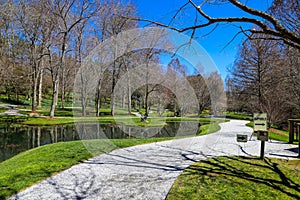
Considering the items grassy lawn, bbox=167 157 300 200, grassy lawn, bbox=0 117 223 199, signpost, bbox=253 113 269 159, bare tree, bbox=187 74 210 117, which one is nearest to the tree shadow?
grassy lawn, bbox=167 157 300 200

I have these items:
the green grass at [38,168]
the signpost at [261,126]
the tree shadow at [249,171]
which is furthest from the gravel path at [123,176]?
the signpost at [261,126]

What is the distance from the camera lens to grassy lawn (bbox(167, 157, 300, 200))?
329cm

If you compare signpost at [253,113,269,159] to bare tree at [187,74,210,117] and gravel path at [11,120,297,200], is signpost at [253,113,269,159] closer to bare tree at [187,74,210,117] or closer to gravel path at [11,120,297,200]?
gravel path at [11,120,297,200]

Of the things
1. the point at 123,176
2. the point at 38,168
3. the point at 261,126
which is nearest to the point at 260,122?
the point at 261,126

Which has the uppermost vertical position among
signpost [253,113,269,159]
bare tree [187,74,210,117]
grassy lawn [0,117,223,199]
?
bare tree [187,74,210,117]

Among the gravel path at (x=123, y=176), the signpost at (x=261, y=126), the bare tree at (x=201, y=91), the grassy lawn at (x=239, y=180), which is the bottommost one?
the gravel path at (x=123, y=176)

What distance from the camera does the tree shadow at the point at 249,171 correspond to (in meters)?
3.59

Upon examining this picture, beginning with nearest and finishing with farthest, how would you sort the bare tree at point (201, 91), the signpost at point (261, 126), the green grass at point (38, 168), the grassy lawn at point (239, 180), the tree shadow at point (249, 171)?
the grassy lawn at point (239, 180) → the tree shadow at point (249, 171) → the green grass at point (38, 168) → the signpost at point (261, 126) → the bare tree at point (201, 91)

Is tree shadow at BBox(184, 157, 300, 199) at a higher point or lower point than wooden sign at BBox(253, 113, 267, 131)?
lower

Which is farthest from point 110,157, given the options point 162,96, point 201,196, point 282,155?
point 162,96

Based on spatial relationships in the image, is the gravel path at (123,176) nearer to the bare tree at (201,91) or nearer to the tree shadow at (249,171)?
the tree shadow at (249,171)

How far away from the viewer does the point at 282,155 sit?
19.5ft

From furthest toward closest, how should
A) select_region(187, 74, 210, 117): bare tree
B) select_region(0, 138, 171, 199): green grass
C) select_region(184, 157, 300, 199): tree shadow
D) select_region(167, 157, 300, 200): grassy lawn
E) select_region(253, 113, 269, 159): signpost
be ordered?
select_region(187, 74, 210, 117): bare tree, select_region(253, 113, 269, 159): signpost, select_region(0, 138, 171, 199): green grass, select_region(184, 157, 300, 199): tree shadow, select_region(167, 157, 300, 200): grassy lawn

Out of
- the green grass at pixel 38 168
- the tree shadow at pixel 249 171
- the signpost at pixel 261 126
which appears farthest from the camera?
the signpost at pixel 261 126
